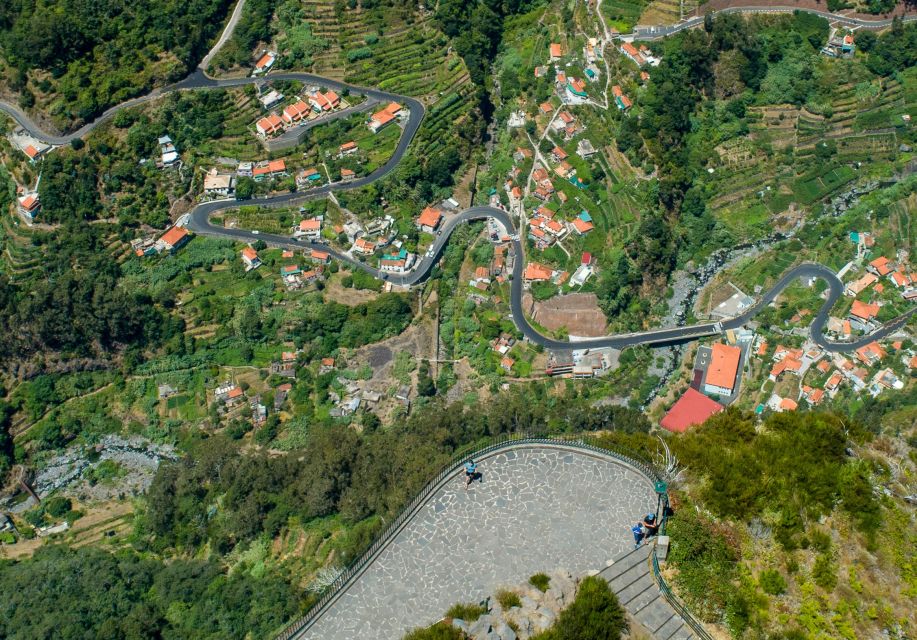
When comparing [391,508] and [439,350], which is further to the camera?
[439,350]

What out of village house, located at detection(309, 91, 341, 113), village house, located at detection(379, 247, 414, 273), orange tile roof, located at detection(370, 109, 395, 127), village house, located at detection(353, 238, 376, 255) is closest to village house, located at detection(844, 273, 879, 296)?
village house, located at detection(379, 247, 414, 273)

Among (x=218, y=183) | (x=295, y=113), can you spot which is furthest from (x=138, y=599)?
(x=295, y=113)

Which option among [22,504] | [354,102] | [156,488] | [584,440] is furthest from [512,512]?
[354,102]

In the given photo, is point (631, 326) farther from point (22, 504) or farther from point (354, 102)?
point (22, 504)

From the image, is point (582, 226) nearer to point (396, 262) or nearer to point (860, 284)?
point (396, 262)

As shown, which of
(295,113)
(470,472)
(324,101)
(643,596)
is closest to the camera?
(643,596)

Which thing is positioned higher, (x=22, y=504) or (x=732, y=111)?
(x=732, y=111)
